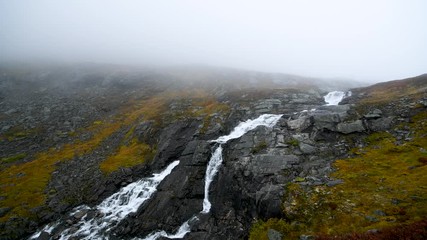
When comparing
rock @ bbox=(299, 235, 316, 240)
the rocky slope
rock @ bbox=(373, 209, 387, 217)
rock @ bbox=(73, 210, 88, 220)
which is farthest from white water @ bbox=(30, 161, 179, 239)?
rock @ bbox=(373, 209, 387, 217)

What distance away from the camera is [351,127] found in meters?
41.0

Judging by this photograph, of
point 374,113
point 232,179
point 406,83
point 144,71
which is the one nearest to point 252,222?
point 232,179

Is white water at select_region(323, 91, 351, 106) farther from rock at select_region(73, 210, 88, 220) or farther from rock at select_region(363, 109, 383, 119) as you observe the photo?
rock at select_region(73, 210, 88, 220)

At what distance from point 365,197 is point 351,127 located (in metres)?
17.3

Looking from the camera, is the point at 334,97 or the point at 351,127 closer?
the point at 351,127

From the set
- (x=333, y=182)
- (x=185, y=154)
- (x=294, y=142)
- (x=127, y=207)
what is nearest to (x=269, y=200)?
(x=333, y=182)

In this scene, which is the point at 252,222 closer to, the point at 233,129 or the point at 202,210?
the point at 202,210

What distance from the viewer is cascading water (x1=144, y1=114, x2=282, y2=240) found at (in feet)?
107

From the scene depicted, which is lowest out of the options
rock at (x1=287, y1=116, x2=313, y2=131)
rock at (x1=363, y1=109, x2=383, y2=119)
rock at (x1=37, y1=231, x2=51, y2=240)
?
rock at (x1=37, y1=231, x2=51, y2=240)

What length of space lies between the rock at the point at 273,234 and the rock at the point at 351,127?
22.2m

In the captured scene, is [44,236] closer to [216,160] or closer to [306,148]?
[216,160]

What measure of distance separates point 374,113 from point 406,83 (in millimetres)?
27251

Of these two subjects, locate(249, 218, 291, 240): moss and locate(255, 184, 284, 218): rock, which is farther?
locate(255, 184, 284, 218): rock

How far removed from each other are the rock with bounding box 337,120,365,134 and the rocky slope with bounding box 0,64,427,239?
154mm
